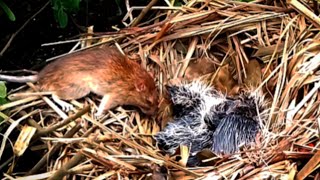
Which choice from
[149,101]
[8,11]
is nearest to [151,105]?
[149,101]

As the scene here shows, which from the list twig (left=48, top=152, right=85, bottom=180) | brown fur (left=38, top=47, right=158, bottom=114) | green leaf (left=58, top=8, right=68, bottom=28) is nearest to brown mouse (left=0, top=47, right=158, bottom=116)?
brown fur (left=38, top=47, right=158, bottom=114)

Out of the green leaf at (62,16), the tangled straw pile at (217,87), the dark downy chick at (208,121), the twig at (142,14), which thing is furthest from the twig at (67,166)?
the twig at (142,14)

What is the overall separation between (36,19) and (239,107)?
82cm

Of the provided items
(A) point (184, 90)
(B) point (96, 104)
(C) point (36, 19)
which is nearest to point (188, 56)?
(A) point (184, 90)

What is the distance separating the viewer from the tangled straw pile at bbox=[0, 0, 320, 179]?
2359 millimetres

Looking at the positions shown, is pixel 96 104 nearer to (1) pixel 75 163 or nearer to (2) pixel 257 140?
(1) pixel 75 163

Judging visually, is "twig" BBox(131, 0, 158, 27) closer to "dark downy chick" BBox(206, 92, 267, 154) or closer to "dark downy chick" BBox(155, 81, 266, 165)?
"dark downy chick" BBox(155, 81, 266, 165)

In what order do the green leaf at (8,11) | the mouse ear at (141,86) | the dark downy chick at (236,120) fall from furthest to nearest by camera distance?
the mouse ear at (141,86) → the green leaf at (8,11) → the dark downy chick at (236,120)

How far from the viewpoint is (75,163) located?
94.5 inches

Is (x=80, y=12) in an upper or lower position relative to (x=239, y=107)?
upper

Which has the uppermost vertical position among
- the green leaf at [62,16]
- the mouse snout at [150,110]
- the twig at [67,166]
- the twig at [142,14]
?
the green leaf at [62,16]

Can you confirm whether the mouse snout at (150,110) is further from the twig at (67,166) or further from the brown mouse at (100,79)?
the twig at (67,166)

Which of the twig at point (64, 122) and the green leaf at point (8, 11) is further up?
the green leaf at point (8, 11)

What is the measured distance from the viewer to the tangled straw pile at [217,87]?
2359 mm
